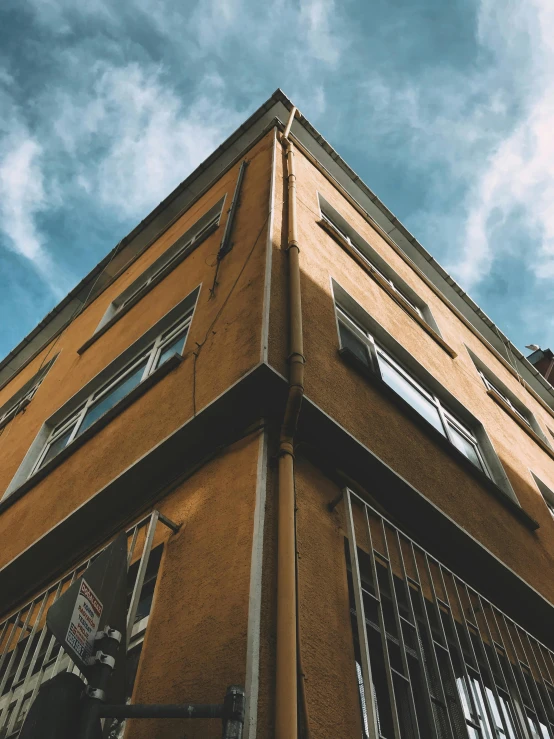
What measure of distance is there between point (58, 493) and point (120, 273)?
23.5 feet

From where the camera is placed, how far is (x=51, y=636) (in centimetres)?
418

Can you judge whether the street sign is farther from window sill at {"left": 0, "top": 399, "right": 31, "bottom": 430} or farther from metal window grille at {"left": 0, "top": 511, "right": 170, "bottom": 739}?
window sill at {"left": 0, "top": 399, "right": 31, "bottom": 430}

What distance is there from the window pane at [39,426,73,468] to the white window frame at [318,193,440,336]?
200 inches

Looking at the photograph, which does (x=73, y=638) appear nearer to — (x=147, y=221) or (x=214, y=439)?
(x=214, y=439)

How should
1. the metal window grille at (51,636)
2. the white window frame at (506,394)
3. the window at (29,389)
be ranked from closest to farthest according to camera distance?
the metal window grille at (51,636) < the window at (29,389) < the white window frame at (506,394)

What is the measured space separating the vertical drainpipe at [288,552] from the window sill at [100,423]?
134 cm

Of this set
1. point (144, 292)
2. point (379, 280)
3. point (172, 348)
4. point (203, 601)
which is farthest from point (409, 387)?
point (203, 601)

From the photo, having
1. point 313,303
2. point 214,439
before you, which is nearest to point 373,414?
point 313,303

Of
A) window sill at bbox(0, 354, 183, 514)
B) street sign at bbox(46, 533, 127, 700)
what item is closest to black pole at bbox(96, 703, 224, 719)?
street sign at bbox(46, 533, 127, 700)

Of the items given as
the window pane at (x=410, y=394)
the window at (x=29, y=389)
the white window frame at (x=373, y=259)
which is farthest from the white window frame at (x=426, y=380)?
the window at (x=29, y=389)

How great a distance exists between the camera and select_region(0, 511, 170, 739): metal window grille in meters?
3.43

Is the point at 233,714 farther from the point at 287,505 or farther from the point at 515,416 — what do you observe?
the point at 515,416

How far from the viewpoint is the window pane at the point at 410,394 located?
6676 mm

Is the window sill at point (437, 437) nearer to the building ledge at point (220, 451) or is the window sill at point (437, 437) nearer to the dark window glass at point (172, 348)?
the building ledge at point (220, 451)
